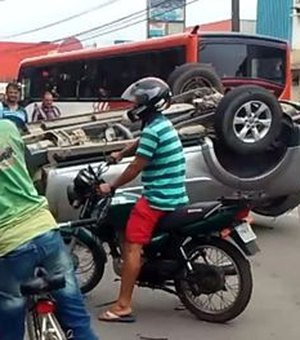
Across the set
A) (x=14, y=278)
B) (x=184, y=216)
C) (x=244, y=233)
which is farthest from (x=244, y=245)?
(x=14, y=278)

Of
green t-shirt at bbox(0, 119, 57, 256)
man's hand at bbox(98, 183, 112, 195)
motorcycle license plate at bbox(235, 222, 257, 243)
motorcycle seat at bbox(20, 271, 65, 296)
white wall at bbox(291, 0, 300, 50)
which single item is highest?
green t-shirt at bbox(0, 119, 57, 256)

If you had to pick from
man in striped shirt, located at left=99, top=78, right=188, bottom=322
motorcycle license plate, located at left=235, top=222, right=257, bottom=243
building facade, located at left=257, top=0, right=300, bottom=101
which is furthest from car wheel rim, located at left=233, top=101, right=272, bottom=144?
building facade, located at left=257, top=0, right=300, bottom=101

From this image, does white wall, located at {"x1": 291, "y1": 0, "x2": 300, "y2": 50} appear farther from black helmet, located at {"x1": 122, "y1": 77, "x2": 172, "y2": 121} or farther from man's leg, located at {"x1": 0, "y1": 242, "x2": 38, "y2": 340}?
man's leg, located at {"x1": 0, "y1": 242, "x2": 38, "y2": 340}

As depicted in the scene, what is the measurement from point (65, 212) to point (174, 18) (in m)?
51.1

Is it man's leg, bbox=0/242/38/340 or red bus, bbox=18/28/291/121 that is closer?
man's leg, bbox=0/242/38/340

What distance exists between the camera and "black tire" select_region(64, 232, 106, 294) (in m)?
6.59

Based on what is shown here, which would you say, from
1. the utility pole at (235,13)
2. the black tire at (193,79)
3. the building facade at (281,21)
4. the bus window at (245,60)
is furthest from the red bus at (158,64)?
the building facade at (281,21)

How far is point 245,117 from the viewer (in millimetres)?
8656

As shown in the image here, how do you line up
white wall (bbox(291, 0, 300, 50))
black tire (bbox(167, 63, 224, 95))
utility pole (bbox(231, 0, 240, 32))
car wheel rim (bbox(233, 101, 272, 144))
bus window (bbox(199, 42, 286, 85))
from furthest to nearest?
white wall (bbox(291, 0, 300, 50)) → utility pole (bbox(231, 0, 240, 32)) → bus window (bbox(199, 42, 286, 85)) → black tire (bbox(167, 63, 224, 95)) → car wheel rim (bbox(233, 101, 272, 144))

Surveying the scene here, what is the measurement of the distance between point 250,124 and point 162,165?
268 cm

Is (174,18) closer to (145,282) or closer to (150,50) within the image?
(150,50)

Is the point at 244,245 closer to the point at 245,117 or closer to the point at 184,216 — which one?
the point at 184,216

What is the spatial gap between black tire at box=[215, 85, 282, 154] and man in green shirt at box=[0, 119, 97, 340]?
457 centimetres

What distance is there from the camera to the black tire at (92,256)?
259 inches
